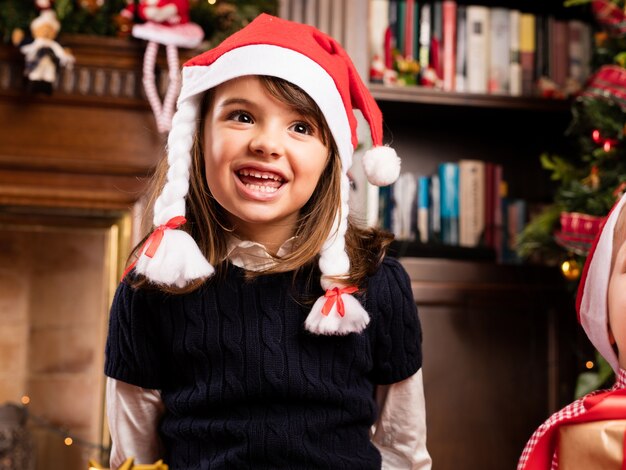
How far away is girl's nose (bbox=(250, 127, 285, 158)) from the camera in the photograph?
99 cm

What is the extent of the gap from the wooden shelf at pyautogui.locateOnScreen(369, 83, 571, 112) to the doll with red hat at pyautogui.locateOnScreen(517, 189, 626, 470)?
1.09 meters

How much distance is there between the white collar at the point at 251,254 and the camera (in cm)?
109

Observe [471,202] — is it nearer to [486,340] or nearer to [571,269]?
[486,340]

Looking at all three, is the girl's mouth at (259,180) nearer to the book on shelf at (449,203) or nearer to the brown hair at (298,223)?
the brown hair at (298,223)

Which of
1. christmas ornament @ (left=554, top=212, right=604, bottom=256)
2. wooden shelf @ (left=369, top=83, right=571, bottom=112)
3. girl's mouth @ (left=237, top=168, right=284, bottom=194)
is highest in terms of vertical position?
wooden shelf @ (left=369, top=83, right=571, bottom=112)

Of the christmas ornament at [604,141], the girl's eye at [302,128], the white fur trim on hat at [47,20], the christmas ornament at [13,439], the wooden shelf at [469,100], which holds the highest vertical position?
the white fur trim on hat at [47,20]

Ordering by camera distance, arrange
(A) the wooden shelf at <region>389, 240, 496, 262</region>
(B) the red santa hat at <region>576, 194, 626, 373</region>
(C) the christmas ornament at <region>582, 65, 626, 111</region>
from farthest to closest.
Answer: (A) the wooden shelf at <region>389, 240, 496, 262</region> → (C) the christmas ornament at <region>582, 65, 626, 111</region> → (B) the red santa hat at <region>576, 194, 626, 373</region>

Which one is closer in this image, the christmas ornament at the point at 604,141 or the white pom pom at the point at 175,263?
the white pom pom at the point at 175,263

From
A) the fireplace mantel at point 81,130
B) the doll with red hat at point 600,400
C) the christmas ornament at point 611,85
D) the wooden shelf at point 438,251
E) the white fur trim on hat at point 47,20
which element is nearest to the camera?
the doll with red hat at point 600,400

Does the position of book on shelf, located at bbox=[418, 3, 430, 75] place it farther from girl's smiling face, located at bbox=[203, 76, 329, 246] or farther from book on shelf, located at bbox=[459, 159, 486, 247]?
girl's smiling face, located at bbox=[203, 76, 329, 246]

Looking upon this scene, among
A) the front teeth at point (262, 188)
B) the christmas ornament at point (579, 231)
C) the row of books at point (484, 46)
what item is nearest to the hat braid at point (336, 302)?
the front teeth at point (262, 188)

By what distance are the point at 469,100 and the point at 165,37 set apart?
779 millimetres

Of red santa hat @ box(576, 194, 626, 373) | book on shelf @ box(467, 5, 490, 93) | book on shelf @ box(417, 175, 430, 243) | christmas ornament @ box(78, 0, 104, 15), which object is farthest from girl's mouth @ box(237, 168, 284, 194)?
book on shelf @ box(467, 5, 490, 93)

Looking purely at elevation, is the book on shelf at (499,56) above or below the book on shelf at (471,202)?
above
